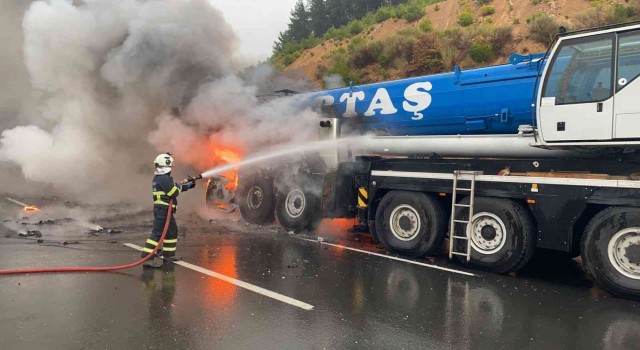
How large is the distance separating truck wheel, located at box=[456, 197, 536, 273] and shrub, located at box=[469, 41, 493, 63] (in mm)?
20312

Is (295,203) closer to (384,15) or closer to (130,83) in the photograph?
(130,83)

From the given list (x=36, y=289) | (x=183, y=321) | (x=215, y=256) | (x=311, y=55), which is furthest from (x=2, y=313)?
(x=311, y=55)

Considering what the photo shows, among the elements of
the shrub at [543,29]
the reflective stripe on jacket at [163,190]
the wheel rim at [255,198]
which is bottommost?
the wheel rim at [255,198]

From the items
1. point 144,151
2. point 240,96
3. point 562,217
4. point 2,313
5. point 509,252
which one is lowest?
point 2,313

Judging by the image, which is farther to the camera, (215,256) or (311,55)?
(311,55)

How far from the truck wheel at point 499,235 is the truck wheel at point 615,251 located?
80cm

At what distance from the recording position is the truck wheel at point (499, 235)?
6559mm

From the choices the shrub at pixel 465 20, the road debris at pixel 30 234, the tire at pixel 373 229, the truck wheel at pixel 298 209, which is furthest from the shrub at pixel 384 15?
the road debris at pixel 30 234

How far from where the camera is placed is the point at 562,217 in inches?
244

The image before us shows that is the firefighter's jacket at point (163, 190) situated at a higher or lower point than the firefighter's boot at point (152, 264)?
higher

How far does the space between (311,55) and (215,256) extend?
131ft

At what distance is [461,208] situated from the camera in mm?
7207

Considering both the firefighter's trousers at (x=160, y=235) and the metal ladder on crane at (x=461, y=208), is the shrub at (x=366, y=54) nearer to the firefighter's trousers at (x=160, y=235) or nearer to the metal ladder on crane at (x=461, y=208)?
the metal ladder on crane at (x=461, y=208)

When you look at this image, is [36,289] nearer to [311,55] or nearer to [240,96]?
[240,96]
